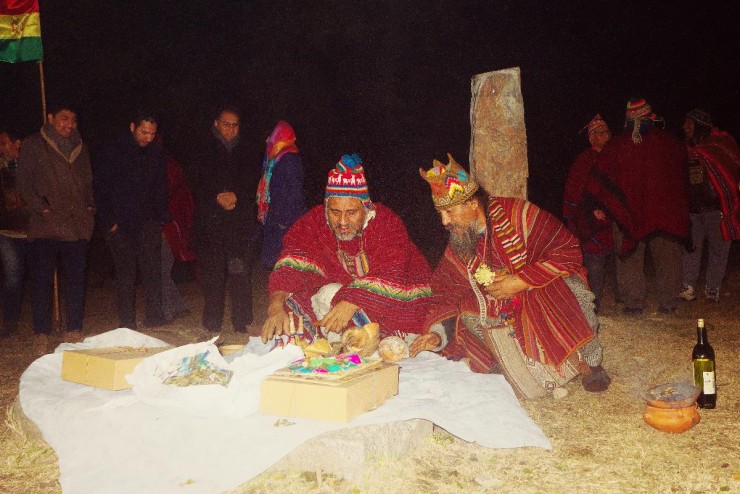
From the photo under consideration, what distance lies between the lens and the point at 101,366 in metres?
3.30

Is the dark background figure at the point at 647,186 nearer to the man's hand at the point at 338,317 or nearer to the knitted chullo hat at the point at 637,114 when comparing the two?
the knitted chullo hat at the point at 637,114

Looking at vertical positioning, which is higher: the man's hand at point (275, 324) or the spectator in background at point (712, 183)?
the spectator in background at point (712, 183)

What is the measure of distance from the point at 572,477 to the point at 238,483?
136 centimetres

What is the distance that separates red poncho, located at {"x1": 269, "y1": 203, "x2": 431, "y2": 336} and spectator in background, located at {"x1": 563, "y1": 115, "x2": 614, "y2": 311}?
2425mm

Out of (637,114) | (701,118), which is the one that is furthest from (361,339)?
(701,118)

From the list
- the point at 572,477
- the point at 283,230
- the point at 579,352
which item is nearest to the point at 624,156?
the point at 579,352

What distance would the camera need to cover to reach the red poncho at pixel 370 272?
3904 millimetres

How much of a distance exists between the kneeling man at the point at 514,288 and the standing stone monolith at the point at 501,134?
1233 mm

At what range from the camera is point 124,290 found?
5.51 meters

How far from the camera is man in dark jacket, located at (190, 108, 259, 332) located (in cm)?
535

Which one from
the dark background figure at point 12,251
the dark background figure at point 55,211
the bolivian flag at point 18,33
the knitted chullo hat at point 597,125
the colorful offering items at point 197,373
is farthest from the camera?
the knitted chullo hat at point 597,125

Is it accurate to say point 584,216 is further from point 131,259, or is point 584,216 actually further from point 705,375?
point 131,259

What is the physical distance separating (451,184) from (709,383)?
1.75 meters

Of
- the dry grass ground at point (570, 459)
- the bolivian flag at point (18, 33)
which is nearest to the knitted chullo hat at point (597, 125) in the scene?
the dry grass ground at point (570, 459)
